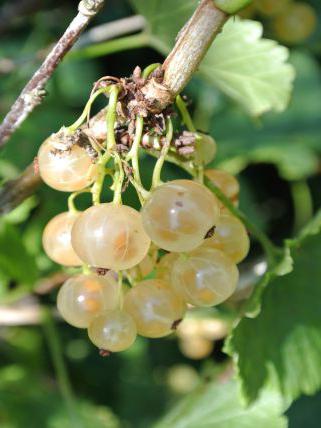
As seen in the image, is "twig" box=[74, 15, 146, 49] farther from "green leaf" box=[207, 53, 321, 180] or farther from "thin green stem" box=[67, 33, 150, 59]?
"green leaf" box=[207, 53, 321, 180]

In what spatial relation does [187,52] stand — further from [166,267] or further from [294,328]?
[294,328]

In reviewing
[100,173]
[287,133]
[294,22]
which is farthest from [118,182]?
[287,133]

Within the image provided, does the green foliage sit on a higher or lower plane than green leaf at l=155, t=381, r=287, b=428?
higher

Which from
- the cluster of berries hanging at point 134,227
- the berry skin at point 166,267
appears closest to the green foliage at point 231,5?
the cluster of berries hanging at point 134,227

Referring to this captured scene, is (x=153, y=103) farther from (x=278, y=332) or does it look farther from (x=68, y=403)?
(x=68, y=403)

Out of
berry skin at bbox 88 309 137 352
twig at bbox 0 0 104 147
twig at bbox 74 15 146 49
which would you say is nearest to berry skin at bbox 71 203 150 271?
berry skin at bbox 88 309 137 352
